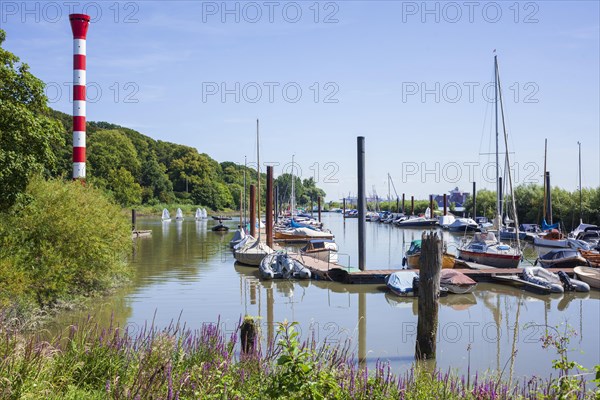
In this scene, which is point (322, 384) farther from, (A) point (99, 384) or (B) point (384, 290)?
(B) point (384, 290)

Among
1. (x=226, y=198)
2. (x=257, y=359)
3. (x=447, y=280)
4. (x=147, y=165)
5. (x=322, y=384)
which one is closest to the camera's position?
(x=322, y=384)

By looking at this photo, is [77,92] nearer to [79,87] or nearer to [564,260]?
[79,87]

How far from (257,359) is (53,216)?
511 inches

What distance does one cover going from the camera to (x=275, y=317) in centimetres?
2019

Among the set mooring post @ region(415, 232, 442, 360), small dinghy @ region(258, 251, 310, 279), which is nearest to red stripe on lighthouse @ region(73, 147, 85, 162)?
small dinghy @ region(258, 251, 310, 279)

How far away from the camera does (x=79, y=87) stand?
3581 centimetres

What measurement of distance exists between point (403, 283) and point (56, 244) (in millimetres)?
12926

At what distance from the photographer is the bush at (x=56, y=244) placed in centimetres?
1656

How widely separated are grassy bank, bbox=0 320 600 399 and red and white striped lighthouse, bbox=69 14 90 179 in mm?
28402

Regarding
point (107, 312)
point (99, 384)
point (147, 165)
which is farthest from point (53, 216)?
point (147, 165)

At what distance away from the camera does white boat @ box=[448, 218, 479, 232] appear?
235ft

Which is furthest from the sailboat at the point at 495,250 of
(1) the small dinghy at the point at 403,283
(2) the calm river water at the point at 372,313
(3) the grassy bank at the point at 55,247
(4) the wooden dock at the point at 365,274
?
(3) the grassy bank at the point at 55,247

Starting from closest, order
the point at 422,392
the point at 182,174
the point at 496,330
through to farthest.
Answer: the point at 422,392 → the point at 496,330 → the point at 182,174

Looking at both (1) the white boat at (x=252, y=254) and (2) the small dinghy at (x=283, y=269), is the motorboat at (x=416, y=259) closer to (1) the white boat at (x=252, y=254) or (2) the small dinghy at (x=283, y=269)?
(2) the small dinghy at (x=283, y=269)
